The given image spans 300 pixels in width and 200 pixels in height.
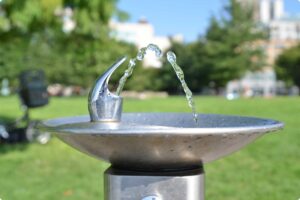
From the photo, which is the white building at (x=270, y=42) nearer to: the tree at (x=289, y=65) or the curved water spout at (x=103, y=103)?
the tree at (x=289, y=65)

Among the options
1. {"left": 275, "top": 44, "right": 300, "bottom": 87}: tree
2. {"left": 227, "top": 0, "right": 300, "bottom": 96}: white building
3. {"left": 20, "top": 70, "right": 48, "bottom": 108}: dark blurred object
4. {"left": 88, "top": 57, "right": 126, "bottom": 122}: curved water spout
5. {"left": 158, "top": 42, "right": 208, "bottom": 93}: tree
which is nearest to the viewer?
{"left": 88, "top": 57, "right": 126, "bottom": 122}: curved water spout

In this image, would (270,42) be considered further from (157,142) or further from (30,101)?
(157,142)

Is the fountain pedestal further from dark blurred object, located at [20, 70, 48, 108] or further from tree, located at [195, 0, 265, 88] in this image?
tree, located at [195, 0, 265, 88]

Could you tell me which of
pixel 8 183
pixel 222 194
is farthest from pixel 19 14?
pixel 222 194

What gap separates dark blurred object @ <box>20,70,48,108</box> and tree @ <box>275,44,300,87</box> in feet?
108

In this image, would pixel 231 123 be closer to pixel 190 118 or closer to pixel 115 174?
pixel 190 118

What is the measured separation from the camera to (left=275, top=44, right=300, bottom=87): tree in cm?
3728

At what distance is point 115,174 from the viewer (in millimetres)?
1393

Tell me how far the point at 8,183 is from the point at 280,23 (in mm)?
50813

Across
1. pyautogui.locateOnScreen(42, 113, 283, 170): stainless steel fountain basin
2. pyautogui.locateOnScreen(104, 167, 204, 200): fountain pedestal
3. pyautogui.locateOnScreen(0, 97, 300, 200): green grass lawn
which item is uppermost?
pyautogui.locateOnScreen(42, 113, 283, 170): stainless steel fountain basin

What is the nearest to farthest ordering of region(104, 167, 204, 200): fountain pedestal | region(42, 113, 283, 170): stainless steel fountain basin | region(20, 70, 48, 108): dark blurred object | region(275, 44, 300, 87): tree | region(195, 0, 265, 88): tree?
1. region(42, 113, 283, 170): stainless steel fountain basin
2. region(104, 167, 204, 200): fountain pedestal
3. region(20, 70, 48, 108): dark blurred object
4. region(195, 0, 265, 88): tree
5. region(275, 44, 300, 87): tree

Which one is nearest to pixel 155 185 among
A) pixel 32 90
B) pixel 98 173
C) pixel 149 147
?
pixel 149 147

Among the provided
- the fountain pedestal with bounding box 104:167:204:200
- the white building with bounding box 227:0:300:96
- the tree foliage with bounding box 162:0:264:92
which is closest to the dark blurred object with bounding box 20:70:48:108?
the fountain pedestal with bounding box 104:167:204:200

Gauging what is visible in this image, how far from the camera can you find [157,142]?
4.08 feet
